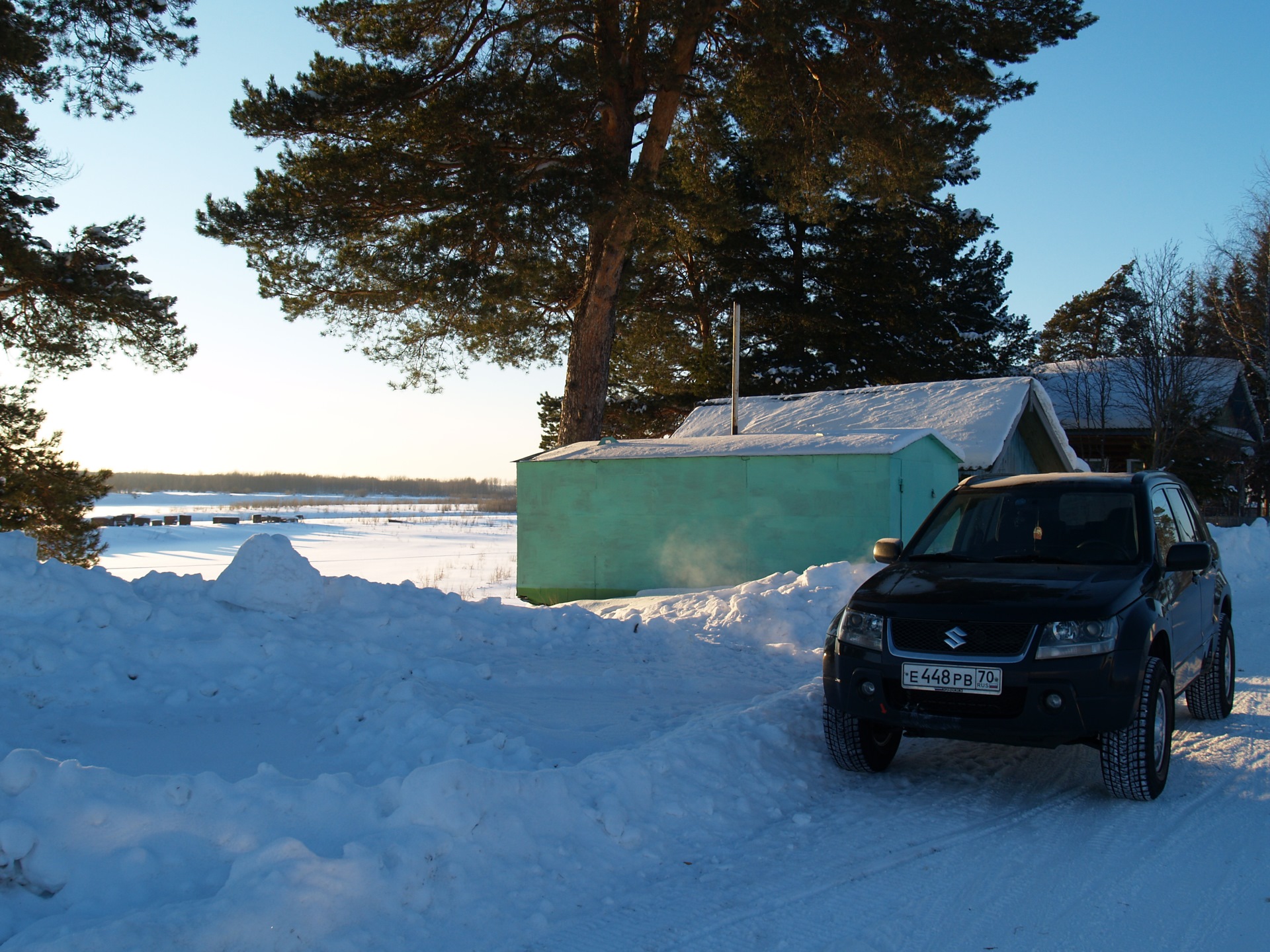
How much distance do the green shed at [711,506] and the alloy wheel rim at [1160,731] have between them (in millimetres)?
8064

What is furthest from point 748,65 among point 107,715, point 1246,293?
point 1246,293

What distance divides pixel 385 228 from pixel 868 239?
17.2m

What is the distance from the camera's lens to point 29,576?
6598mm

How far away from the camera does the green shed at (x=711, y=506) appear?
13375 millimetres

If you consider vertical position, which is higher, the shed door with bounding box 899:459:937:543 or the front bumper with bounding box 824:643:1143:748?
the shed door with bounding box 899:459:937:543

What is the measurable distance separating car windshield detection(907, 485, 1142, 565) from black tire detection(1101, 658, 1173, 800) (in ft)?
2.85

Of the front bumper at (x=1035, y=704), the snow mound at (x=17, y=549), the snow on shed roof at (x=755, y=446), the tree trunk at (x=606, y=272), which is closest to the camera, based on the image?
the front bumper at (x=1035, y=704)

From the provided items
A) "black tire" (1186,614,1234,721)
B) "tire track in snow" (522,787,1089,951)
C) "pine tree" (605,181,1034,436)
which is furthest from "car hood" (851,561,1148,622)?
"pine tree" (605,181,1034,436)

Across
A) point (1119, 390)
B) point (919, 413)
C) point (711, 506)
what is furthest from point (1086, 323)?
point (711, 506)

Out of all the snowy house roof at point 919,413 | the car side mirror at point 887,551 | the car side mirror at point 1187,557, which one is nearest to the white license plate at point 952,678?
the car side mirror at point 887,551

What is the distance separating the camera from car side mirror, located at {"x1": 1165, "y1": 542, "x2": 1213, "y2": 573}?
514 cm

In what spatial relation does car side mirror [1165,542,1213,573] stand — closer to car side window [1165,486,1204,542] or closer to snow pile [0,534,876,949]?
car side window [1165,486,1204,542]

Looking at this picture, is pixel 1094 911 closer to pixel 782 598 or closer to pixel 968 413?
pixel 782 598

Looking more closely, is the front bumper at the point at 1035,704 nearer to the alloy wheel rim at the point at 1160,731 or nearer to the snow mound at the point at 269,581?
the alloy wheel rim at the point at 1160,731
